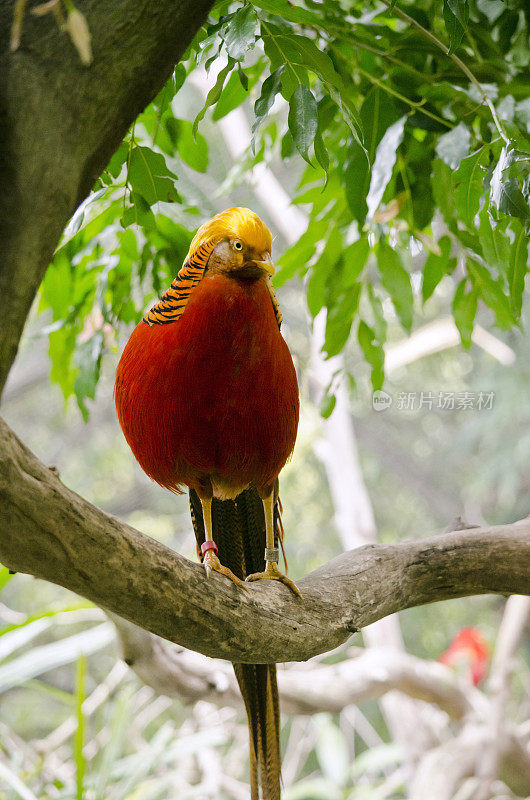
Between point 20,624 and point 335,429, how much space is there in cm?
225

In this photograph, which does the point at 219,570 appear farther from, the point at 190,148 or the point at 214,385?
the point at 190,148

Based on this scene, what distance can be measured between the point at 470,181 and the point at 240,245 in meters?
0.38

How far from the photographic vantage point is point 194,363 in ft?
3.85

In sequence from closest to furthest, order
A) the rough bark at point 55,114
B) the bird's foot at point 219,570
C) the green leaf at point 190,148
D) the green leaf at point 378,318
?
the rough bark at point 55,114 → the bird's foot at point 219,570 → the green leaf at point 190,148 → the green leaf at point 378,318

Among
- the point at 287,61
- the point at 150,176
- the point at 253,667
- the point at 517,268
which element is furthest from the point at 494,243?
the point at 253,667

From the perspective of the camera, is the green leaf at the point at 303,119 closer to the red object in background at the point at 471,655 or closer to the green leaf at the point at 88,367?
the green leaf at the point at 88,367

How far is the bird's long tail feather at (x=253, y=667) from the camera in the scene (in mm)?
1431

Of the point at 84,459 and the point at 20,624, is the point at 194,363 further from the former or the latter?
the point at 84,459

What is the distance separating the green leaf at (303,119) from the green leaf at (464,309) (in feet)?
2.30

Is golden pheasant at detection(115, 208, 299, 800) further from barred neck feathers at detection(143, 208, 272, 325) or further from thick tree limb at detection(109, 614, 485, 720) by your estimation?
thick tree limb at detection(109, 614, 485, 720)

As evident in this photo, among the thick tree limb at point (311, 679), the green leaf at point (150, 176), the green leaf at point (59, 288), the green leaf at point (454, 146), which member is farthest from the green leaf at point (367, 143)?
the thick tree limb at point (311, 679)

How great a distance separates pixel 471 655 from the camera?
4.30 metres

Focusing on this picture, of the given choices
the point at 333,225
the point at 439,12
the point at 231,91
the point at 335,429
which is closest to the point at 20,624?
the point at 333,225

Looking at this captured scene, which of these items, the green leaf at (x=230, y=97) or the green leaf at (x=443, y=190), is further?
the green leaf at (x=443, y=190)
